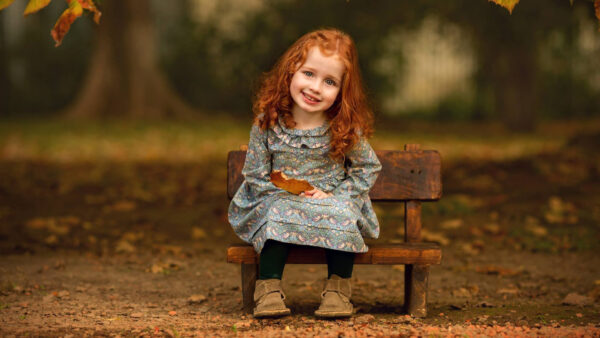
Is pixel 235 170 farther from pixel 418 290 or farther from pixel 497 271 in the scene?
pixel 497 271

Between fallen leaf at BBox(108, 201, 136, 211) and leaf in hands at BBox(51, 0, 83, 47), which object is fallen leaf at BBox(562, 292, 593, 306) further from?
fallen leaf at BBox(108, 201, 136, 211)

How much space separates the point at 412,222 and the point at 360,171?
507 millimetres

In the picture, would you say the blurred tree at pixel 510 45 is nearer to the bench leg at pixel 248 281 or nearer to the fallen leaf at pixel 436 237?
the fallen leaf at pixel 436 237

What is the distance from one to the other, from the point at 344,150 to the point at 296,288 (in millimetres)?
1264

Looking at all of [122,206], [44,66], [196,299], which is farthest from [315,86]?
[44,66]

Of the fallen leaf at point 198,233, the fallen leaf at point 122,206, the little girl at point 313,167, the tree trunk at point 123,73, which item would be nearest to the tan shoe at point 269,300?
the little girl at point 313,167

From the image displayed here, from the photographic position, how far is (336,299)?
132 inches

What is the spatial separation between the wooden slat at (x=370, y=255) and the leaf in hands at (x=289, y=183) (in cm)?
28

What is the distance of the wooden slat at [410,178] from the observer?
147 inches

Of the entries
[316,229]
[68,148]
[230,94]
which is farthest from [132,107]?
[316,229]

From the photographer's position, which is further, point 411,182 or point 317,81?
point 411,182

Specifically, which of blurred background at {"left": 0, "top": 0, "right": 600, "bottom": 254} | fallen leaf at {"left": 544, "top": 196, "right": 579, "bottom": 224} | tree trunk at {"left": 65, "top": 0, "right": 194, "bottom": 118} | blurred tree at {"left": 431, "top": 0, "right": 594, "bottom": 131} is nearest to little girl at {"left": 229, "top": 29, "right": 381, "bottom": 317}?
blurred background at {"left": 0, "top": 0, "right": 600, "bottom": 254}

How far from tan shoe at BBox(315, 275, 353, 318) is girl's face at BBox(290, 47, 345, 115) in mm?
798

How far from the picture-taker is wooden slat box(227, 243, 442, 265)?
3.36 m
